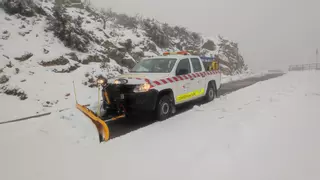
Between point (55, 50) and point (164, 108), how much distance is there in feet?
26.1

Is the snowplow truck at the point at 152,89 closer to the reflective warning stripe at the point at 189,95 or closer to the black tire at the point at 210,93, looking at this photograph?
the reflective warning stripe at the point at 189,95

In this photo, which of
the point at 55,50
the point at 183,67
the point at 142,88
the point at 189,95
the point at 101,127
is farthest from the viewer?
the point at 55,50

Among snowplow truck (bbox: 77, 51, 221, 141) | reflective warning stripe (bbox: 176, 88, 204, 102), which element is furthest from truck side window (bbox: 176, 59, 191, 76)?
reflective warning stripe (bbox: 176, 88, 204, 102)

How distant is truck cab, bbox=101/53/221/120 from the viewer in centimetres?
582

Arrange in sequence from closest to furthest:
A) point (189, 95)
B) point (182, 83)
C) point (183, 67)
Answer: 1. point (182, 83)
2. point (183, 67)
3. point (189, 95)

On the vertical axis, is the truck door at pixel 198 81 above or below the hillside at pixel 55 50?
below

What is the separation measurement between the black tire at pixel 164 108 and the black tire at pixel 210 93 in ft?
9.31

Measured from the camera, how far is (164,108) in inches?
251

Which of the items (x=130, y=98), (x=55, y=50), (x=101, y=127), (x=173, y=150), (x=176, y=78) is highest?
(x=55, y=50)

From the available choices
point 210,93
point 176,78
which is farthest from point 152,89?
point 210,93

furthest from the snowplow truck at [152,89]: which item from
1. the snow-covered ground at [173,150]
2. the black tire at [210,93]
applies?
the black tire at [210,93]

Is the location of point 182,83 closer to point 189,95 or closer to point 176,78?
point 176,78

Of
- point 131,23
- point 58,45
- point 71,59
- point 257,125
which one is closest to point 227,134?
point 257,125

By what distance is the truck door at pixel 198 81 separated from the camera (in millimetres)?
7781
